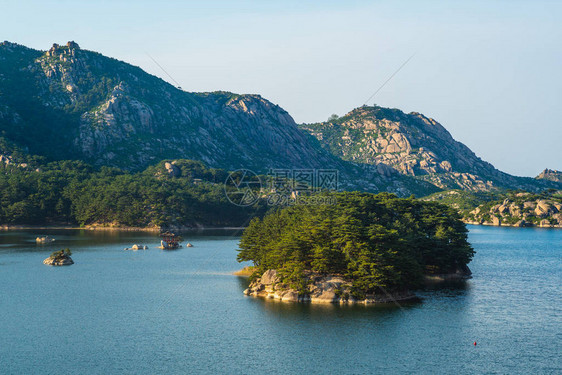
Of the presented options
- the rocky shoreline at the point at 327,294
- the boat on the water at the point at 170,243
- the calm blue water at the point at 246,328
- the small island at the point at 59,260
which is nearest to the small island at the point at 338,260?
the rocky shoreline at the point at 327,294

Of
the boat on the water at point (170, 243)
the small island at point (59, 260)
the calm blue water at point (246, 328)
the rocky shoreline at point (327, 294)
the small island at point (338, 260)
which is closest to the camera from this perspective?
the calm blue water at point (246, 328)

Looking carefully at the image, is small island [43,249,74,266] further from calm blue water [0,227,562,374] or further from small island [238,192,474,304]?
small island [238,192,474,304]

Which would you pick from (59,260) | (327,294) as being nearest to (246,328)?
(327,294)

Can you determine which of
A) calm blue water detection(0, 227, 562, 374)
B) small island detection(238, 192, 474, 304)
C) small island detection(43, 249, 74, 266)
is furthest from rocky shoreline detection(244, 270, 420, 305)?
small island detection(43, 249, 74, 266)

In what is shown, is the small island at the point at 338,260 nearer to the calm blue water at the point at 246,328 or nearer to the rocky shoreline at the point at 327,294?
the rocky shoreline at the point at 327,294

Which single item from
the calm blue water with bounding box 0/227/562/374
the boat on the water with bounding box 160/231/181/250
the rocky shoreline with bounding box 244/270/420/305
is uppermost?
the boat on the water with bounding box 160/231/181/250

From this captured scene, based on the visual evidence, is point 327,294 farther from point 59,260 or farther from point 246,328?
point 59,260

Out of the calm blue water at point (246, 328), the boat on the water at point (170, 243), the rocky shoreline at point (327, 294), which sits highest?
the boat on the water at point (170, 243)

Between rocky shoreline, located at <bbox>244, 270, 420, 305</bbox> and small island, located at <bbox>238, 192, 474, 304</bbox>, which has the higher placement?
small island, located at <bbox>238, 192, 474, 304</bbox>

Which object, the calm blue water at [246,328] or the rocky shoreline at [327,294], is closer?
the calm blue water at [246,328]
